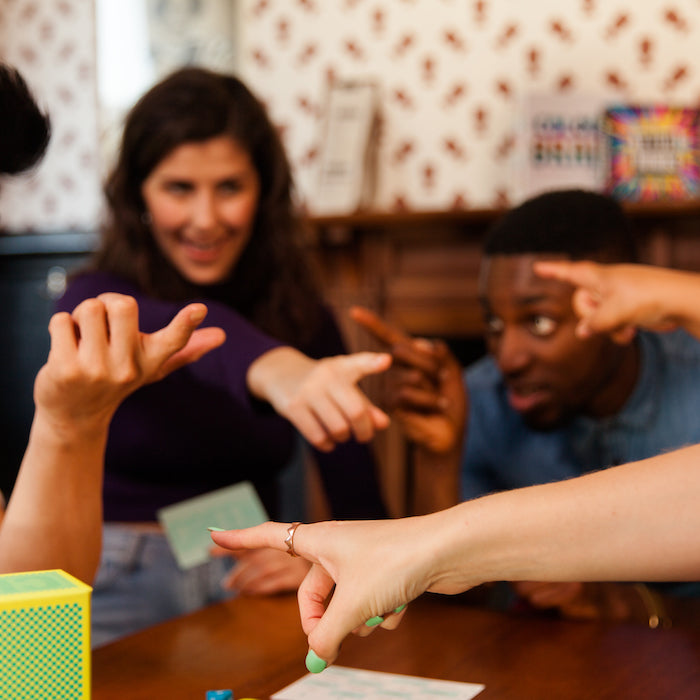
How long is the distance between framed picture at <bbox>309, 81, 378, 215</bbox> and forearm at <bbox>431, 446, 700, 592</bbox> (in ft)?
7.84

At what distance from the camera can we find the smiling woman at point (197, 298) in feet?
4.33

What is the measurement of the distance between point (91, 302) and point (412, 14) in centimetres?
248

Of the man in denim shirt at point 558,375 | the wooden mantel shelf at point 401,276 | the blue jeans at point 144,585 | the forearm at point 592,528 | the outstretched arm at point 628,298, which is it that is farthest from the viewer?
the wooden mantel shelf at point 401,276

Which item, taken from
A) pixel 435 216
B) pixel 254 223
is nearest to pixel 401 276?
pixel 435 216

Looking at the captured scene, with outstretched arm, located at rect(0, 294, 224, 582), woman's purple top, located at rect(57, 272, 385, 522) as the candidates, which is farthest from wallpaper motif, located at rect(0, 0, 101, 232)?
outstretched arm, located at rect(0, 294, 224, 582)

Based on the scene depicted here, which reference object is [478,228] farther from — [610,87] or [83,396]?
[83,396]

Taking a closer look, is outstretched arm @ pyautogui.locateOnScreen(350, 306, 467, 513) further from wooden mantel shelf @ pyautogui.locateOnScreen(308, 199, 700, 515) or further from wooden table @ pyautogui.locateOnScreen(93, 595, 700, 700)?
wooden mantel shelf @ pyautogui.locateOnScreen(308, 199, 700, 515)

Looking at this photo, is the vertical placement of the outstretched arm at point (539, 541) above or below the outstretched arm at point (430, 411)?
above

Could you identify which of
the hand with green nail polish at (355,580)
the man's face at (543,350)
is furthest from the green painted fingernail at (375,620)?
the man's face at (543,350)

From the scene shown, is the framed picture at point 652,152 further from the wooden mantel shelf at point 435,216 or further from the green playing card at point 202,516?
the green playing card at point 202,516

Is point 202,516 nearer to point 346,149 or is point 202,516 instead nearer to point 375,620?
Answer: point 375,620

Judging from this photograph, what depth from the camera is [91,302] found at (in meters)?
0.82

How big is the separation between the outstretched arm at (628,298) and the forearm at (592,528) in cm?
61

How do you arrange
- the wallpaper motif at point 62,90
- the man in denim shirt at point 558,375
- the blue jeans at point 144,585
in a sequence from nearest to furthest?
the blue jeans at point 144,585, the man in denim shirt at point 558,375, the wallpaper motif at point 62,90
